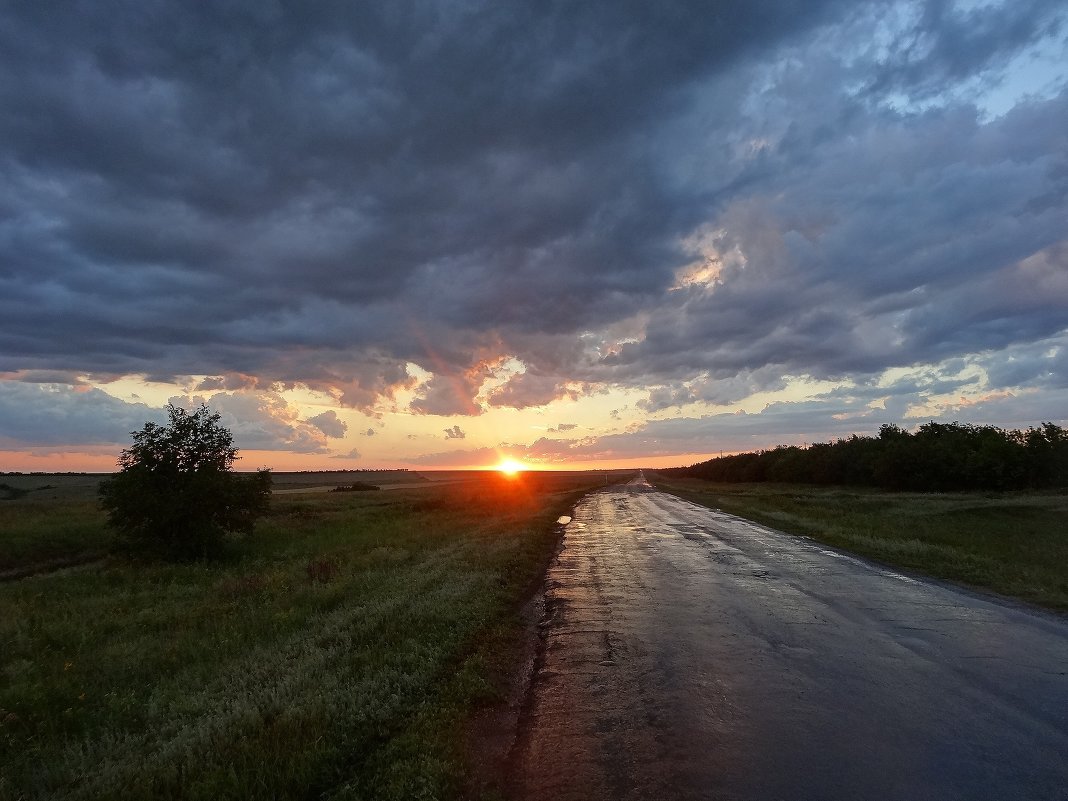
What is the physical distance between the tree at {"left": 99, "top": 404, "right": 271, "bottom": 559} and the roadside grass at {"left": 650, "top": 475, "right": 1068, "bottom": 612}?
991 inches

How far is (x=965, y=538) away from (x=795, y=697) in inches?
882

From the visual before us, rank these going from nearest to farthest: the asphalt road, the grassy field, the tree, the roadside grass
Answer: the asphalt road → the grassy field → the roadside grass → the tree

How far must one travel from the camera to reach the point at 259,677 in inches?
345

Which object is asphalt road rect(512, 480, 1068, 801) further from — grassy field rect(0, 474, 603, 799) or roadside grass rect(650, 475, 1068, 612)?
roadside grass rect(650, 475, 1068, 612)

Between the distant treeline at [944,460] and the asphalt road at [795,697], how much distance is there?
6924 centimetres

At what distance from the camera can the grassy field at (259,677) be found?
5977 mm

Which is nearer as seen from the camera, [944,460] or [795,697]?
[795,697]

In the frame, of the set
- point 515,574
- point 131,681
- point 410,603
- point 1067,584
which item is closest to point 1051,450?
point 1067,584

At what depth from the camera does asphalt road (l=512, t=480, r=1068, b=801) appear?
546 centimetres

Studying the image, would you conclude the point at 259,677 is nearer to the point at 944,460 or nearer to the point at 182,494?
the point at 182,494

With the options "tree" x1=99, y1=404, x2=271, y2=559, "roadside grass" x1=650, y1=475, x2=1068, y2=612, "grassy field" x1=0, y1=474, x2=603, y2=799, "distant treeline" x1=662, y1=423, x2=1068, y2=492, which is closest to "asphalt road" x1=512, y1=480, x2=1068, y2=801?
"grassy field" x1=0, y1=474, x2=603, y2=799

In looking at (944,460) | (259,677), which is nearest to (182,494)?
(259,677)

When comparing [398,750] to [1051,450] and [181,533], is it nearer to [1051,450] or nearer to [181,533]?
[181,533]

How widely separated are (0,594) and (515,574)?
49.5 ft
